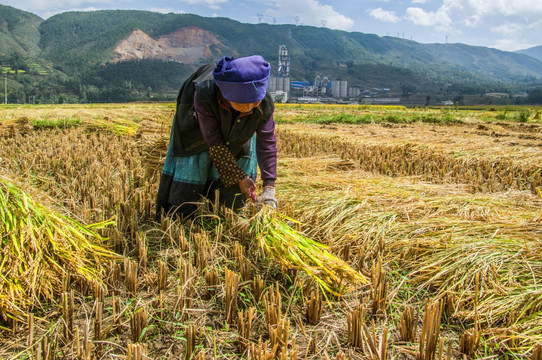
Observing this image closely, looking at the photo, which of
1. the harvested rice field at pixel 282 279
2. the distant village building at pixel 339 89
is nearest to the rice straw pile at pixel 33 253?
the harvested rice field at pixel 282 279

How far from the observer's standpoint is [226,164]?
2.49 meters

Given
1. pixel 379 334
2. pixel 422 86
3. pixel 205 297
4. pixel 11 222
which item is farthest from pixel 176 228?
pixel 422 86

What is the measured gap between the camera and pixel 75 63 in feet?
341

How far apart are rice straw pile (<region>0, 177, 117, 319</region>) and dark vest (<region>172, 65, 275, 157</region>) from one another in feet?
3.34

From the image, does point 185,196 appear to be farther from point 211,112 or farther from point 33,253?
point 33,253

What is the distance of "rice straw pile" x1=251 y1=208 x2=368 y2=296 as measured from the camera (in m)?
1.82

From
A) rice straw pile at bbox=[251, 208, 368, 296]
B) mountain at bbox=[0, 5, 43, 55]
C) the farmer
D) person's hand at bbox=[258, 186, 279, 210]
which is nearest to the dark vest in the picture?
the farmer

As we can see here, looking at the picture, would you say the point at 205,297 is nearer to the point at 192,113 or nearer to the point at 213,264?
the point at 213,264

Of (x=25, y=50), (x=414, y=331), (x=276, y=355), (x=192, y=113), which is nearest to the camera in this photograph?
(x=276, y=355)

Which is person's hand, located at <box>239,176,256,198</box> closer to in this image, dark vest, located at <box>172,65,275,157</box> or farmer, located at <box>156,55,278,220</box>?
farmer, located at <box>156,55,278,220</box>

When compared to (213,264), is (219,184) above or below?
above

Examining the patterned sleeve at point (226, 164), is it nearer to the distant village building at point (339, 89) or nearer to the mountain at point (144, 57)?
the mountain at point (144, 57)

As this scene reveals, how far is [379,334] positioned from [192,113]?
1.80 metres

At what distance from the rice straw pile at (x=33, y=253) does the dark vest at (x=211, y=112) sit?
1.02 metres
